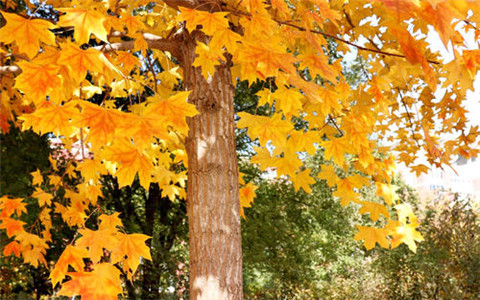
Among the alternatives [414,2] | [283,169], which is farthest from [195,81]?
[414,2]

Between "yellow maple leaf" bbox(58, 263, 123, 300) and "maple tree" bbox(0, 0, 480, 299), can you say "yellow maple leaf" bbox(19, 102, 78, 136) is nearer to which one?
"maple tree" bbox(0, 0, 480, 299)

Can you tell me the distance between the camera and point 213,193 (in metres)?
2.56

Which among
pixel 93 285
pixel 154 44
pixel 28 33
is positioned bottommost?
pixel 93 285

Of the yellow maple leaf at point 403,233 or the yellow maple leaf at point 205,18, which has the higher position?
the yellow maple leaf at point 205,18

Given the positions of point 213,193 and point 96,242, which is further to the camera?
point 213,193

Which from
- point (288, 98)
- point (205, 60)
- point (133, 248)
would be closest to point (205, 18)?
point (205, 60)

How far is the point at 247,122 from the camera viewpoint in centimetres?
239

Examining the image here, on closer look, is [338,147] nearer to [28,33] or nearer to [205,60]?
→ [205,60]

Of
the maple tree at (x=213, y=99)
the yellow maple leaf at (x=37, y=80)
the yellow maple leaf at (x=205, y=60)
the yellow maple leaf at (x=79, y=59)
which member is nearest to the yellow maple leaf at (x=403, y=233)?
the maple tree at (x=213, y=99)

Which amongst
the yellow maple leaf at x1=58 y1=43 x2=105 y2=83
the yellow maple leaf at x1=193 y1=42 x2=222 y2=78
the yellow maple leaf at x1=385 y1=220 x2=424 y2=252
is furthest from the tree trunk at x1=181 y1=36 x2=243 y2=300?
the yellow maple leaf at x1=385 y1=220 x2=424 y2=252

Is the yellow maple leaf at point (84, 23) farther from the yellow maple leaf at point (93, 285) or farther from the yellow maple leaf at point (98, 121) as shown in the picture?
the yellow maple leaf at point (93, 285)

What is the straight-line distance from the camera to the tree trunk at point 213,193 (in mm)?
2496

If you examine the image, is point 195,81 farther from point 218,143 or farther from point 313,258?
point 313,258

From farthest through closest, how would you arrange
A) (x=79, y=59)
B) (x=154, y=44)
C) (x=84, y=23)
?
(x=154, y=44) < (x=79, y=59) < (x=84, y=23)
